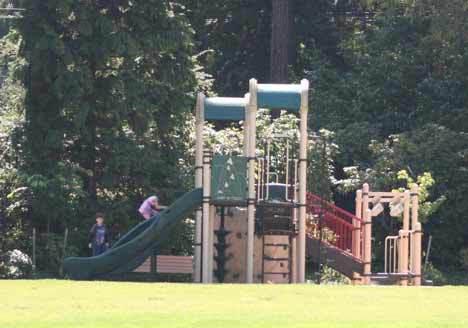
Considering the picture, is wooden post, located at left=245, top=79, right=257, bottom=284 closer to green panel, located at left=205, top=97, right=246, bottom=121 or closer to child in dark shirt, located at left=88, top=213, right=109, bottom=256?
green panel, located at left=205, top=97, right=246, bottom=121

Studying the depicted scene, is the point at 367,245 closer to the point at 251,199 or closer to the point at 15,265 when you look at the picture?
the point at 251,199

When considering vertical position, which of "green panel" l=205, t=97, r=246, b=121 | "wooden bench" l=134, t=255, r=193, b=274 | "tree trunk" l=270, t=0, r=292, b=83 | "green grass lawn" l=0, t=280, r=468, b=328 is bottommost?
"green grass lawn" l=0, t=280, r=468, b=328

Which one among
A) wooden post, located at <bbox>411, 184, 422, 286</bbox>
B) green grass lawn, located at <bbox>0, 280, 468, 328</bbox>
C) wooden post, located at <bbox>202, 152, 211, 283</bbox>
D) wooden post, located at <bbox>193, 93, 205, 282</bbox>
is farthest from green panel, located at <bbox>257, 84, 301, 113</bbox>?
green grass lawn, located at <bbox>0, 280, 468, 328</bbox>

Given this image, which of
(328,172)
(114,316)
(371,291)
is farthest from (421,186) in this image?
(114,316)

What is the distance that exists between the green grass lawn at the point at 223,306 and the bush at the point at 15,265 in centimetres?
902

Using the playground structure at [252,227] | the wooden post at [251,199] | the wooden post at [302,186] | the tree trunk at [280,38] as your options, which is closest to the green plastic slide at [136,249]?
the playground structure at [252,227]

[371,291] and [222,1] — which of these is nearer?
[371,291]

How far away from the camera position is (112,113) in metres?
30.6

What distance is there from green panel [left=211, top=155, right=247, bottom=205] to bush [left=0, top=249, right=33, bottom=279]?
6387mm

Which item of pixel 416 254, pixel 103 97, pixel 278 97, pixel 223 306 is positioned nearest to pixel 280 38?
pixel 103 97

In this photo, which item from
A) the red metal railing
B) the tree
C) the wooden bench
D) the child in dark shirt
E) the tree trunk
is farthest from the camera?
the tree trunk

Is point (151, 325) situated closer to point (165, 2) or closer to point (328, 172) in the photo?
point (165, 2)

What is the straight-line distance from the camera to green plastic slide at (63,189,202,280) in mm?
24266

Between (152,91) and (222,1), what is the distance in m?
12.0
